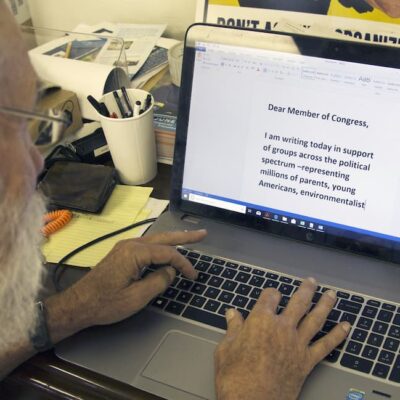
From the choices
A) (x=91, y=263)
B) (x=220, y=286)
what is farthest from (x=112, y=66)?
(x=220, y=286)

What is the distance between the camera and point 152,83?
1.11 meters

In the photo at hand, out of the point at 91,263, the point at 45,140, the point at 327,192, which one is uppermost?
the point at 45,140

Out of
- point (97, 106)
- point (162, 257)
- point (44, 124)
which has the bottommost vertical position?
point (162, 257)

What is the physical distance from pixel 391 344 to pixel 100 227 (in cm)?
50

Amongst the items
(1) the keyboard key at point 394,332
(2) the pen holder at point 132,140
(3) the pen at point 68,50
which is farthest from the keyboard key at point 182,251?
(3) the pen at point 68,50

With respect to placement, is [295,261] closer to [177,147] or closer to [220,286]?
[220,286]

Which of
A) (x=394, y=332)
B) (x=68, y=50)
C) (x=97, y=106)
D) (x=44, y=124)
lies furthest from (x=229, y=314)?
(x=68, y=50)

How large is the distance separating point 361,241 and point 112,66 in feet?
2.12

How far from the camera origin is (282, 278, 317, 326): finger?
65cm

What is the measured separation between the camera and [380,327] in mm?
643

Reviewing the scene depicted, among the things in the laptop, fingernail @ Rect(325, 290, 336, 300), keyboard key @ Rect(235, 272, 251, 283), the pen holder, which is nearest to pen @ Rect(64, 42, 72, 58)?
the pen holder

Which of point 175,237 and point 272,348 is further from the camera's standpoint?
point 175,237

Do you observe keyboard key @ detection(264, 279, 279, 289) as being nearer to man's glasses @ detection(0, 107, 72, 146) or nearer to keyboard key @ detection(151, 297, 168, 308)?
keyboard key @ detection(151, 297, 168, 308)

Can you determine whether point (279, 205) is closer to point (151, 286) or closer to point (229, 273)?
point (229, 273)
